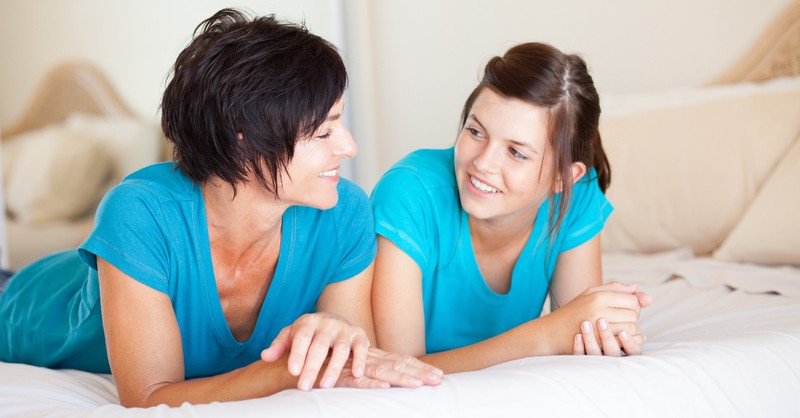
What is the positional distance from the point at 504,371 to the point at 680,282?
3.55ft

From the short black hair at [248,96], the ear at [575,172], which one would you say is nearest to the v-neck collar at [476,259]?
the ear at [575,172]

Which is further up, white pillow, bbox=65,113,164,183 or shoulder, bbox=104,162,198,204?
shoulder, bbox=104,162,198,204

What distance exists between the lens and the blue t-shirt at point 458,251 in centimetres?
162

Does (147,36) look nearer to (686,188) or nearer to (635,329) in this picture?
(686,188)

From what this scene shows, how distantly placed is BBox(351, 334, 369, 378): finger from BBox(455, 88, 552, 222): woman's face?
0.46m

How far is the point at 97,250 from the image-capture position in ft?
4.05

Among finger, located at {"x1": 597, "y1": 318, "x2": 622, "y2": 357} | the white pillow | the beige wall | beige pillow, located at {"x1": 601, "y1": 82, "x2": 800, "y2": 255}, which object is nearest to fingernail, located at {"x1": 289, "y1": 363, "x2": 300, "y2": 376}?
finger, located at {"x1": 597, "y1": 318, "x2": 622, "y2": 357}

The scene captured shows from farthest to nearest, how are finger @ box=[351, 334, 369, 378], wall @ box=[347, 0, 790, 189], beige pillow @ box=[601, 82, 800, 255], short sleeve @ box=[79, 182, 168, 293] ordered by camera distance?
wall @ box=[347, 0, 790, 189]
beige pillow @ box=[601, 82, 800, 255]
short sleeve @ box=[79, 182, 168, 293]
finger @ box=[351, 334, 369, 378]

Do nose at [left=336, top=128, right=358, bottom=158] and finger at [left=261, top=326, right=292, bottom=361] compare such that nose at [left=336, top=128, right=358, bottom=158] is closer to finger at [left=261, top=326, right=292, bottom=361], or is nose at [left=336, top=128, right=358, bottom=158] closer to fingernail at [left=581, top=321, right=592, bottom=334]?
finger at [left=261, top=326, right=292, bottom=361]

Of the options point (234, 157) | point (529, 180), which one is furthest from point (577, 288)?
point (234, 157)

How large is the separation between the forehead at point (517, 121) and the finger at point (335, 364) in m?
0.56

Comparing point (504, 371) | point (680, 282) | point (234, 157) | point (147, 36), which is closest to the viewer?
point (504, 371)

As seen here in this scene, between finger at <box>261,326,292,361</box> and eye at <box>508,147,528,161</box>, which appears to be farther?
eye at <box>508,147,528,161</box>

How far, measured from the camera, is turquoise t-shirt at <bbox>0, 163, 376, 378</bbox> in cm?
127
